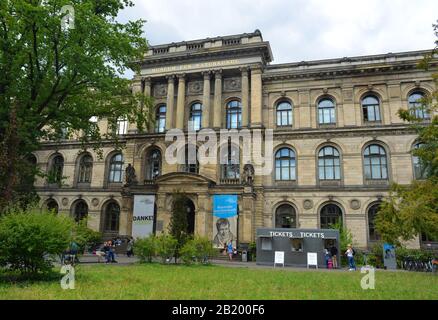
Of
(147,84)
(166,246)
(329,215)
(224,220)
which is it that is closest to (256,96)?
(147,84)

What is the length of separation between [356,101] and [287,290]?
82.4 feet

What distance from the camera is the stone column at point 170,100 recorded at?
35.1 meters

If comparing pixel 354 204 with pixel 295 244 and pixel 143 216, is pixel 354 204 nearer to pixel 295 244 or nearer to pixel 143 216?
pixel 295 244

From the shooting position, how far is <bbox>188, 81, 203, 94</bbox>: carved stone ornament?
36.0 meters

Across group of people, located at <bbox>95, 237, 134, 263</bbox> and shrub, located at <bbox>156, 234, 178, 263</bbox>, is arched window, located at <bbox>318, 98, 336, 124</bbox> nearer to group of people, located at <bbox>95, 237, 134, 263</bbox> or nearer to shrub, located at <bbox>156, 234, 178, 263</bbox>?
shrub, located at <bbox>156, 234, 178, 263</bbox>

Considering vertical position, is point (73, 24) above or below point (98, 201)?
above

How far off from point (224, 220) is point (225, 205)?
1307 millimetres

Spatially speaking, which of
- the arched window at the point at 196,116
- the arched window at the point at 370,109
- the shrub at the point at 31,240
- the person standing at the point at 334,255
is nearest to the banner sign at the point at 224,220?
the arched window at the point at 196,116

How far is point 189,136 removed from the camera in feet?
112

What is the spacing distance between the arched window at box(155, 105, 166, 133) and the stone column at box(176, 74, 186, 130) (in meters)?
2.16

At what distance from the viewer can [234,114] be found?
34.7 metres

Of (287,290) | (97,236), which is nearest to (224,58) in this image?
(97,236)

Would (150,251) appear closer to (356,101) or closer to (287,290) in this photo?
(287,290)

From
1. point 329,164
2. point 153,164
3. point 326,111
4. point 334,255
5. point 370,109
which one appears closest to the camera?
point 334,255
